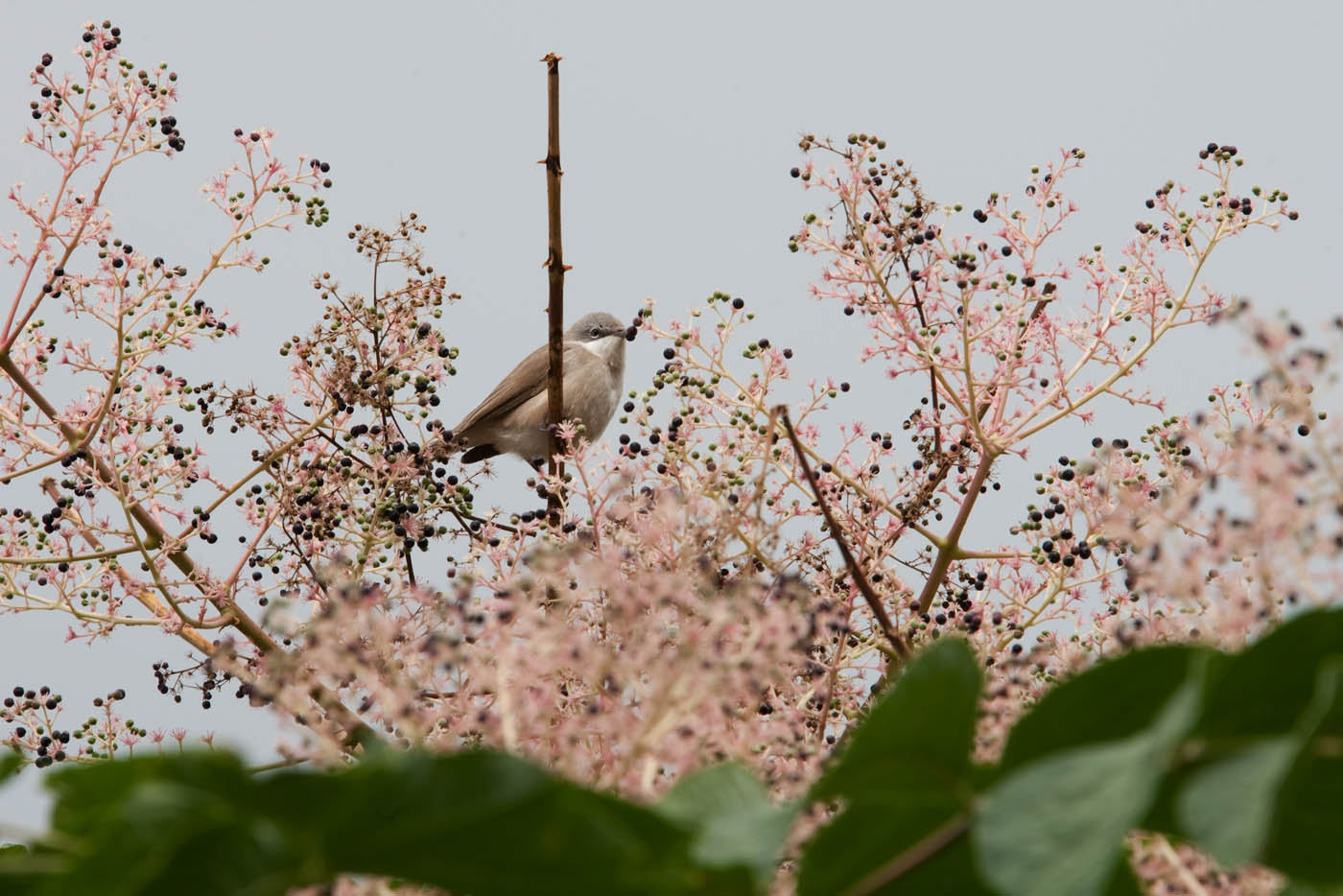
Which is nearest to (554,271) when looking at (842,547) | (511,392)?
(842,547)

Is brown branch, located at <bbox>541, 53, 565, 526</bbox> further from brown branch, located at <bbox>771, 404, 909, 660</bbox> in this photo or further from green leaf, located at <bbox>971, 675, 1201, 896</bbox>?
green leaf, located at <bbox>971, 675, 1201, 896</bbox>

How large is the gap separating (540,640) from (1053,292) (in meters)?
2.42

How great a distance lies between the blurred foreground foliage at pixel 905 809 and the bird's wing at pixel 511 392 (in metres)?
5.68

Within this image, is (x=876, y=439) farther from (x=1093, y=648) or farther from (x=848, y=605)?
(x=1093, y=648)

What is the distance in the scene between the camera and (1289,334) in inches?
44.3

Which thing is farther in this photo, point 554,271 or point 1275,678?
point 554,271

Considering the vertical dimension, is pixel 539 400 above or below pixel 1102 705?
above

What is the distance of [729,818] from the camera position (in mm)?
799

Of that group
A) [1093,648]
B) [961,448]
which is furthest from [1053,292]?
[1093,648]

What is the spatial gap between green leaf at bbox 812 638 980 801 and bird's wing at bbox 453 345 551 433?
18.6 ft

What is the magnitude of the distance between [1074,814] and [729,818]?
0.20 metres

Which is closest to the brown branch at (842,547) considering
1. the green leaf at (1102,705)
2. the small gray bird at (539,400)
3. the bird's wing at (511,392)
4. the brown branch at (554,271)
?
the green leaf at (1102,705)

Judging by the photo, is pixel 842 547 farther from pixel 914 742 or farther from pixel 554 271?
pixel 554 271

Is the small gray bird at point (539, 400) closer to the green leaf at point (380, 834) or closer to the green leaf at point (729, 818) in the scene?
the green leaf at point (729, 818)
